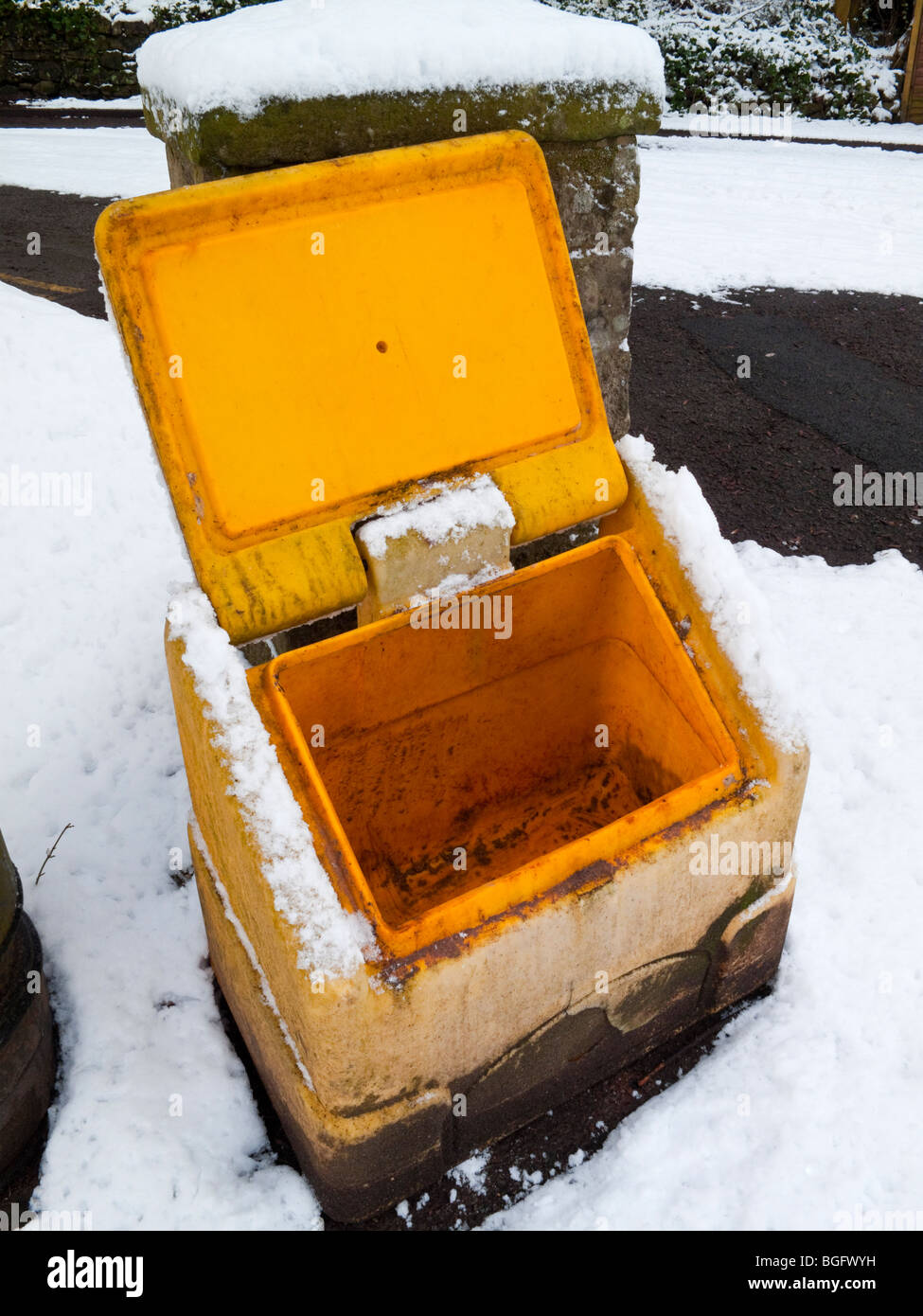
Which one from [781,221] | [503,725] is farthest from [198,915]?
[781,221]

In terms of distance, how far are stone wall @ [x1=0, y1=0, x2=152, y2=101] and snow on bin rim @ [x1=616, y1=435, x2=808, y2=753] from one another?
1164 centimetres

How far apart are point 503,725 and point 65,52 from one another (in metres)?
12.0

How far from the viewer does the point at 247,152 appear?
5.80 feet

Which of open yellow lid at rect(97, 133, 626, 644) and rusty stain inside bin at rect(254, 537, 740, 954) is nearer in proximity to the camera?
open yellow lid at rect(97, 133, 626, 644)

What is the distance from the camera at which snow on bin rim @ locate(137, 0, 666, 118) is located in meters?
1.75

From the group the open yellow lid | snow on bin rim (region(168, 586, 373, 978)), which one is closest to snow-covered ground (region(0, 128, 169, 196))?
the open yellow lid

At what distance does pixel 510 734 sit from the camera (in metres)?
2.28

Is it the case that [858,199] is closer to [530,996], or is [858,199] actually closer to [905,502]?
[905,502]

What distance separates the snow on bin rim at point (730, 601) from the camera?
164 centimetres

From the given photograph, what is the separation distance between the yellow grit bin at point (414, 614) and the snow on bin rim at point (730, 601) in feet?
0.09

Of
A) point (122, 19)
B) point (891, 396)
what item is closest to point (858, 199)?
point (891, 396)

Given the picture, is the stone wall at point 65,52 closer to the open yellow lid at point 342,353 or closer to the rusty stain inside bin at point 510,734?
the open yellow lid at point 342,353

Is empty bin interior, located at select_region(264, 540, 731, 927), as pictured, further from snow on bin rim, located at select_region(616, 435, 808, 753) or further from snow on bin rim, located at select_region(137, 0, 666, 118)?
snow on bin rim, located at select_region(137, 0, 666, 118)

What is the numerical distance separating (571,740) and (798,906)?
682mm
